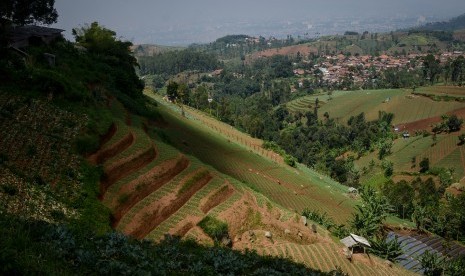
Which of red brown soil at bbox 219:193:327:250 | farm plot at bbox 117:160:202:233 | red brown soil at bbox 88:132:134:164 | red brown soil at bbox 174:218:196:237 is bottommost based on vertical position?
red brown soil at bbox 219:193:327:250

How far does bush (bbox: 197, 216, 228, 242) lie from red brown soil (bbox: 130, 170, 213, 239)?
182 cm

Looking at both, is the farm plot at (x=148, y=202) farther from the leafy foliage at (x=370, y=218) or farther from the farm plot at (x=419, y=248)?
the farm plot at (x=419, y=248)

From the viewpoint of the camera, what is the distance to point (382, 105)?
123000 mm

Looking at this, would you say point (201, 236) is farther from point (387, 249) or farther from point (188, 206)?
point (387, 249)

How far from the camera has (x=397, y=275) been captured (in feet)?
85.7

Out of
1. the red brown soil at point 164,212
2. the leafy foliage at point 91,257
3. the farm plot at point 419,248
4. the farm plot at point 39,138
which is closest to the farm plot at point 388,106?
the farm plot at point 419,248

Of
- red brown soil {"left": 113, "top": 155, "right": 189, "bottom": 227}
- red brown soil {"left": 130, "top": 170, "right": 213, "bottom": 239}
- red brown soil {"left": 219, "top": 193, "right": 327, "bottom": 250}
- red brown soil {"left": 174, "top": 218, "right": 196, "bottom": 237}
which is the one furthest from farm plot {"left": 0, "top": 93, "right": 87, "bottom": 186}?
red brown soil {"left": 219, "top": 193, "right": 327, "bottom": 250}

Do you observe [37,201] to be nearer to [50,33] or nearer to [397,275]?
[397,275]

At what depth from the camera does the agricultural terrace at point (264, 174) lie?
39406 millimetres

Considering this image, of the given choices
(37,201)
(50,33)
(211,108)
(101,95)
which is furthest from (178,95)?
(37,201)

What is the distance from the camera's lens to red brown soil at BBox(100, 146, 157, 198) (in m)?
21.8

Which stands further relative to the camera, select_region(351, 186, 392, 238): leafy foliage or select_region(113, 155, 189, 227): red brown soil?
select_region(351, 186, 392, 238): leafy foliage

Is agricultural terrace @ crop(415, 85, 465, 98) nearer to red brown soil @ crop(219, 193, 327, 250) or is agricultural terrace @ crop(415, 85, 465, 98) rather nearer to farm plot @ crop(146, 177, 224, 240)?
red brown soil @ crop(219, 193, 327, 250)

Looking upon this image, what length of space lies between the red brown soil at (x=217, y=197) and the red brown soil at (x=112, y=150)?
238 inches
